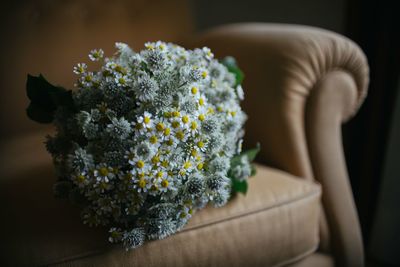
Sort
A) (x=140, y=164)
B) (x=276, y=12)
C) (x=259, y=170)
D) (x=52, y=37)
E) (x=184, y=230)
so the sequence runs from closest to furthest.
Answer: (x=140, y=164), (x=184, y=230), (x=259, y=170), (x=52, y=37), (x=276, y=12)

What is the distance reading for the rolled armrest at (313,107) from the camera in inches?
32.6

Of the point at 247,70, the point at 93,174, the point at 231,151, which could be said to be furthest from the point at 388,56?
the point at 93,174

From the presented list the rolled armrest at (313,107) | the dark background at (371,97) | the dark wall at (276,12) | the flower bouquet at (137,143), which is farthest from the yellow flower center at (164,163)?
the dark wall at (276,12)

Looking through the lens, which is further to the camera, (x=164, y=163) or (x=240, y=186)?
(x=240, y=186)

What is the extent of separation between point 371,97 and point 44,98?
1053 mm

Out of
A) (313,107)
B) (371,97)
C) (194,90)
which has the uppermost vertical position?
(194,90)

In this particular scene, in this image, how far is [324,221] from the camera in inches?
33.5

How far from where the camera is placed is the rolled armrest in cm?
83

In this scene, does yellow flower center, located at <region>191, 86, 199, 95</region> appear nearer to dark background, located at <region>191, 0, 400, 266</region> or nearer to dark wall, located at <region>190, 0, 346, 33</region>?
dark background, located at <region>191, 0, 400, 266</region>

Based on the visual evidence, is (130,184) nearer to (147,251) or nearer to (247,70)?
(147,251)

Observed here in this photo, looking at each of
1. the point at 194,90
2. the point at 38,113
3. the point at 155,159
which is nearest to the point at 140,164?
the point at 155,159

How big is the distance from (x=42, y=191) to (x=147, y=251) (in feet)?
0.83

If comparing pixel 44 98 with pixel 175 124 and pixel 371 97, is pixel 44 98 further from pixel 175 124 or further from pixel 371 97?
pixel 371 97

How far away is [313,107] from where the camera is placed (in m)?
0.84
